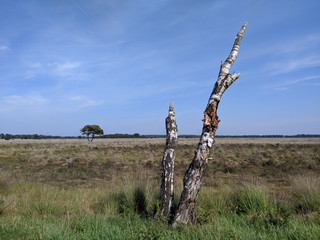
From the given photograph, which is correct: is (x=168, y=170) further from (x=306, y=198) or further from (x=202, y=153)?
(x=306, y=198)

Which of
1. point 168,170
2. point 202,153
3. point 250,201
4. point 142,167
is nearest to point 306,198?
point 250,201

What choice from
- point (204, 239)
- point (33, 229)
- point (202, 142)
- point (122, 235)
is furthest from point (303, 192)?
point (33, 229)

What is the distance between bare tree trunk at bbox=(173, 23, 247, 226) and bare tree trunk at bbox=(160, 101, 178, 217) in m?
0.70

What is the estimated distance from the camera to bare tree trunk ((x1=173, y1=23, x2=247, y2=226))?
530cm

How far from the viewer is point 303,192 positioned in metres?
6.82

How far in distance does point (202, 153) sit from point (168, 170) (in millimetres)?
1248

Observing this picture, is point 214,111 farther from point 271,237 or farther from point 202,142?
point 271,237

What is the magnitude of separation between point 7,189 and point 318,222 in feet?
30.5

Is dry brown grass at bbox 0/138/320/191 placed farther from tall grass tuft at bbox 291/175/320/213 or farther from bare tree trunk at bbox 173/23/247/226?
bare tree trunk at bbox 173/23/247/226

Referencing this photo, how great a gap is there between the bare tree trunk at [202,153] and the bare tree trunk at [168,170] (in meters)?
0.70

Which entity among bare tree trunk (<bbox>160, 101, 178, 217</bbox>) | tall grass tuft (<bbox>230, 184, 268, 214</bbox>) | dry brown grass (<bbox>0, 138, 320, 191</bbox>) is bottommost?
dry brown grass (<bbox>0, 138, 320, 191</bbox>)

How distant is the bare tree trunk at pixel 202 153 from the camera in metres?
5.30

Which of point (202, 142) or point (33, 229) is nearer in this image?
point (33, 229)

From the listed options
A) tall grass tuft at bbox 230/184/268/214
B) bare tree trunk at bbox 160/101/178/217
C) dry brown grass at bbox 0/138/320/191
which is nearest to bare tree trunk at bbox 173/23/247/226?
bare tree trunk at bbox 160/101/178/217
